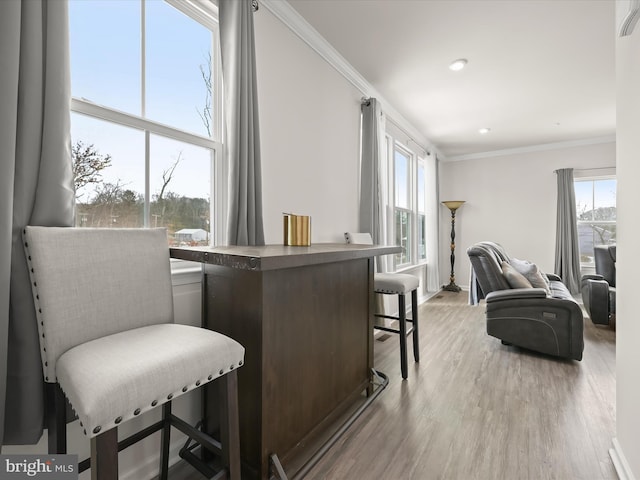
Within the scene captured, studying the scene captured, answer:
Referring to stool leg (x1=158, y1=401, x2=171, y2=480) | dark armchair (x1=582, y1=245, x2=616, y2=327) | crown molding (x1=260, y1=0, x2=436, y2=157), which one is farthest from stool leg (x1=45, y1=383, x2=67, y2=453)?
dark armchair (x1=582, y1=245, x2=616, y2=327)

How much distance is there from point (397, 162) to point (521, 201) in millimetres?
2825

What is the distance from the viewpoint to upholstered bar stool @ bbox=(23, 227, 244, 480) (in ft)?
2.50

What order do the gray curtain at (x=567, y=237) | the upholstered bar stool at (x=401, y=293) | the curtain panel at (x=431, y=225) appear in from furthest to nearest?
1. the curtain panel at (x=431, y=225)
2. the gray curtain at (x=567, y=237)
3. the upholstered bar stool at (x=401, y=293)

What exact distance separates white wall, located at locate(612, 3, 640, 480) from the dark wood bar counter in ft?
3.62

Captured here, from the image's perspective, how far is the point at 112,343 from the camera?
0.97 m

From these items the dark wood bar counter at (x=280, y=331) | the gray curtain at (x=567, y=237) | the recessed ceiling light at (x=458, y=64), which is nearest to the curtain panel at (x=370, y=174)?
the recessed ceiling light at (x=458, y=64)

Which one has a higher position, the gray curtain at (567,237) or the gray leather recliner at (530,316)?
the gray curtain at (567,237)

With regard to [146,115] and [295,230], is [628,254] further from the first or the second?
[146,115]

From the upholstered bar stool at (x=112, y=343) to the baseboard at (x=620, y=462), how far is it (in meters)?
1.60

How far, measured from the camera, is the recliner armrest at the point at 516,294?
2.79 meters

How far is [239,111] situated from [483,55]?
234cm

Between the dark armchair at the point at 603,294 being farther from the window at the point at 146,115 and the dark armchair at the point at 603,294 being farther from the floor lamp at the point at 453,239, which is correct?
the window at the point at 146,115

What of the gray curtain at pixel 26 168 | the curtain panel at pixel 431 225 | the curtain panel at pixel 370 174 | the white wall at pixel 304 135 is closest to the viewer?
the gray curtain at pixel 26 168
